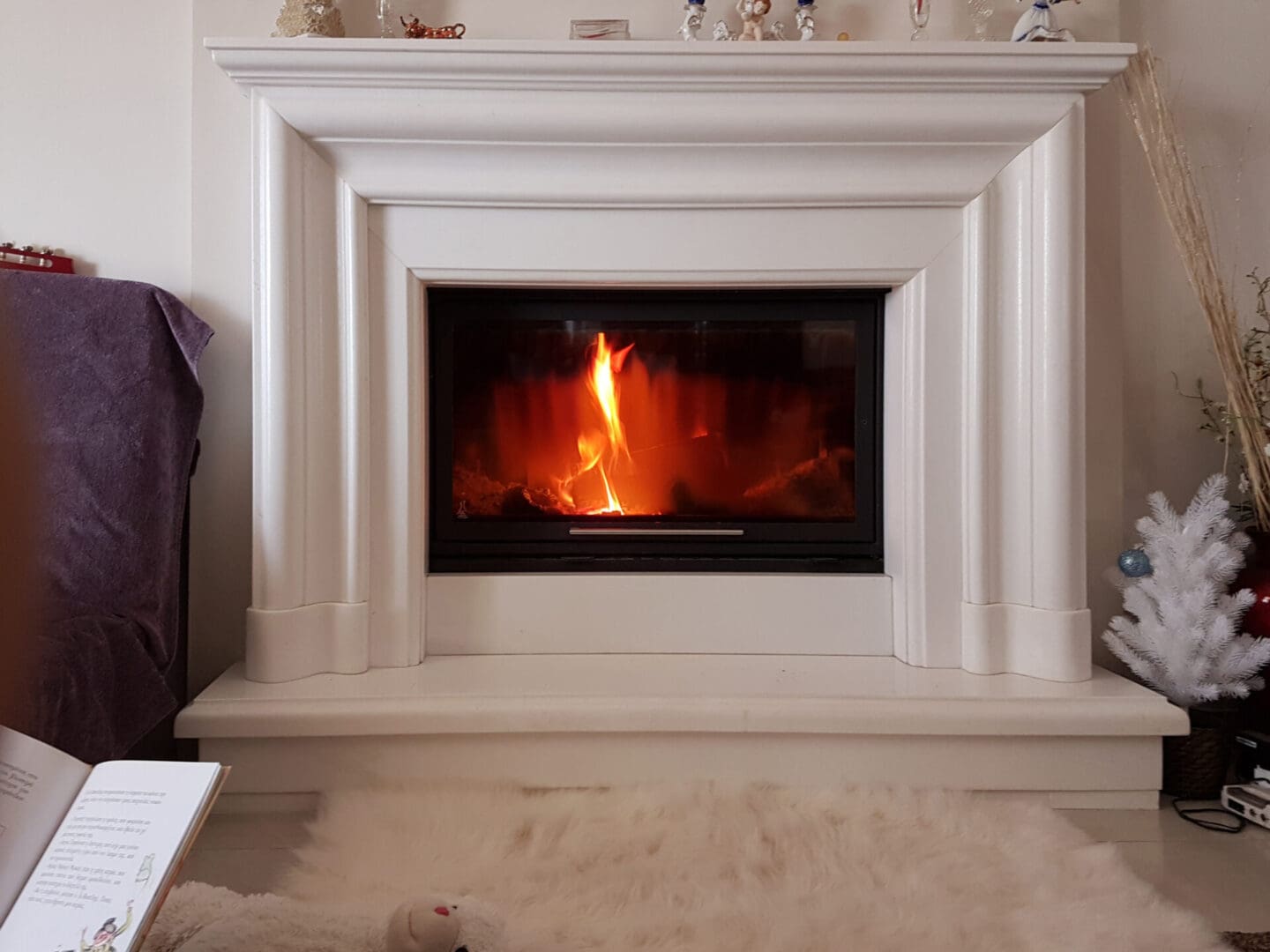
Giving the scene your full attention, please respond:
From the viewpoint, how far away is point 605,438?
2053mm

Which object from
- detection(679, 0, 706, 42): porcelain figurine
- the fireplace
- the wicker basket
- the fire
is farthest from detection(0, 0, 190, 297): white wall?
the wicker basket

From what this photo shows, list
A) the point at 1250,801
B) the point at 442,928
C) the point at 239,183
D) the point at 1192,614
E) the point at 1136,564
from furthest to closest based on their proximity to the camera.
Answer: the point at 239,183 < the point at 1136,564 < the point at 1192,614 < the point at 1250,801 < the point at 442,928

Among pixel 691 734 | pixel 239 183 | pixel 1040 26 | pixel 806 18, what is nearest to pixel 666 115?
pixel 806 18

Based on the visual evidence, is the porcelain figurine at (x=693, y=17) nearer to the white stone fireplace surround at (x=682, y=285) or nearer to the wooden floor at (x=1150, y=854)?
the white stone fireplace surround at (x=682, y=285)

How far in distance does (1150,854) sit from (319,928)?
1.26m

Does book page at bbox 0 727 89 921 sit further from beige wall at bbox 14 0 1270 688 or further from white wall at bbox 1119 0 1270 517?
white wall at bbox 1119 0 1270 517

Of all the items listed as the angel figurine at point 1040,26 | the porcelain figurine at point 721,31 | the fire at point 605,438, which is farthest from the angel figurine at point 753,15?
the fire at point 605,438

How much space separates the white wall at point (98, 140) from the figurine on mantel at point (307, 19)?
397 millimetres

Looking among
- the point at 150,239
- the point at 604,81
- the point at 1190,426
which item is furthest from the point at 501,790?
the point at 1190,426

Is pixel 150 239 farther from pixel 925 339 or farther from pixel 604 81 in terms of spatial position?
pixel 925 339

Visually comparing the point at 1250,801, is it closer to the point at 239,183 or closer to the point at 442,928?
the point at 442,928

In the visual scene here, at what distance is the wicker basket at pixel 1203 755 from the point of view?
169 cm

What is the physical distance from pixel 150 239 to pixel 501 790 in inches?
56.2

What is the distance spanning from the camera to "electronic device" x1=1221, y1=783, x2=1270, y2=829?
1587mm
